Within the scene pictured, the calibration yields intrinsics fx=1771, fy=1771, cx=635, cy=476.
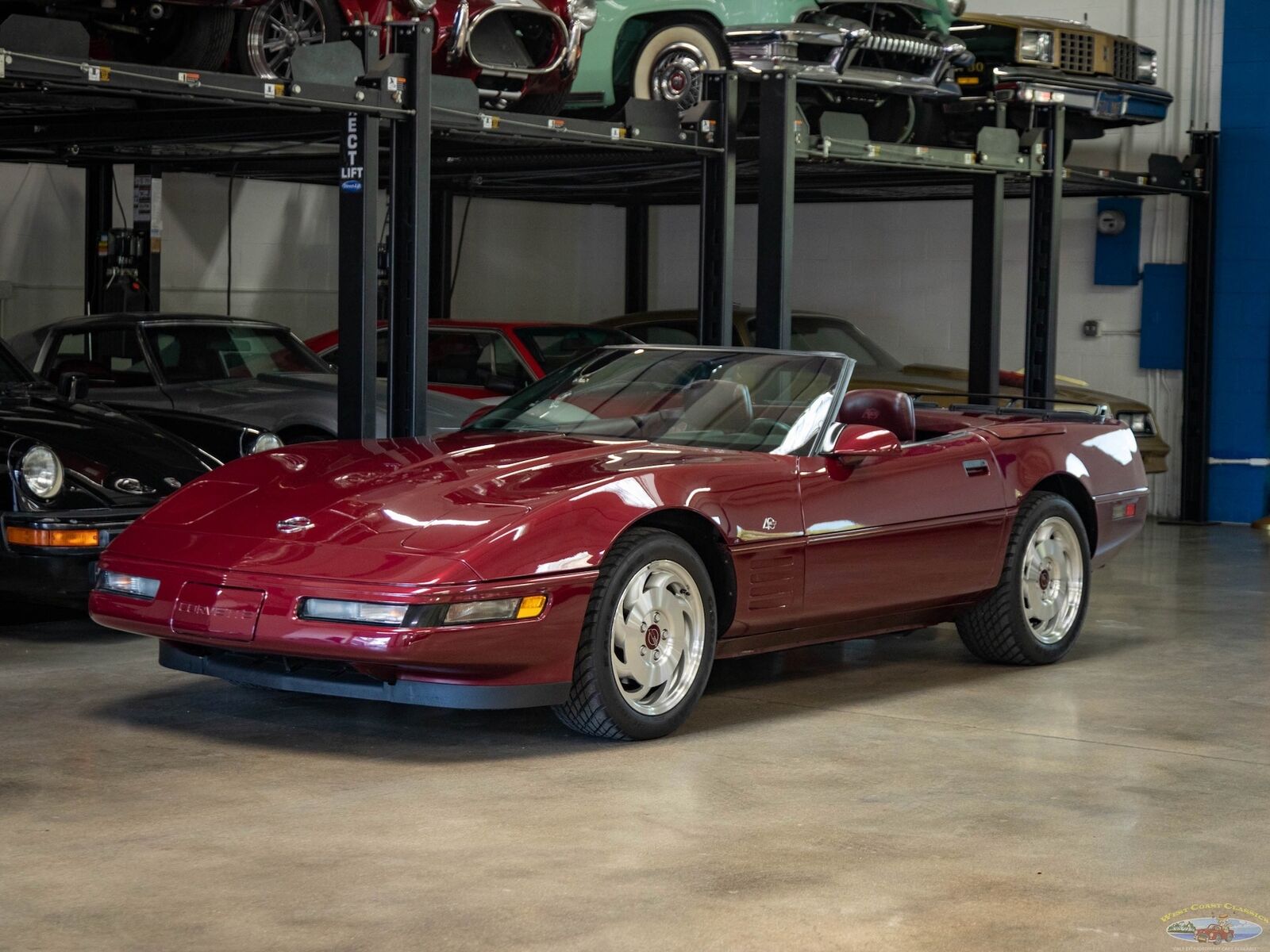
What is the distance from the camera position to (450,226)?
15055 millimetres

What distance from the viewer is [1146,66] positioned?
39.1 ft

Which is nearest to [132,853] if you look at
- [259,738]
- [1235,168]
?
[259,738]

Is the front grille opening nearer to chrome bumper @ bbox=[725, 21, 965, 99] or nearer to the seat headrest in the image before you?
chrome bumper @ bbox=[725, 21, 965, 99]

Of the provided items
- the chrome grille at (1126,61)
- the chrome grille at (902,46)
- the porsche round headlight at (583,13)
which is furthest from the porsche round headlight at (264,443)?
the chrome grille at (1126,61)

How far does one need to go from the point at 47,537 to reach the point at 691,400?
242cm

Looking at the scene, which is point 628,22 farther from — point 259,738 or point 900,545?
point 259,738

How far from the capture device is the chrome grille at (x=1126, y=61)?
11617mm

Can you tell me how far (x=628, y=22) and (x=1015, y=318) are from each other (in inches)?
228

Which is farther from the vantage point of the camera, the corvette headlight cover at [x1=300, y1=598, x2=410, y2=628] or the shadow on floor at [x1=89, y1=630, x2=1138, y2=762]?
the shadow on floor at [x1=89, y1=630, x2=1138, y2=762]

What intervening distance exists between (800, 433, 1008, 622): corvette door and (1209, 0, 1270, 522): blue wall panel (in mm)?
7467

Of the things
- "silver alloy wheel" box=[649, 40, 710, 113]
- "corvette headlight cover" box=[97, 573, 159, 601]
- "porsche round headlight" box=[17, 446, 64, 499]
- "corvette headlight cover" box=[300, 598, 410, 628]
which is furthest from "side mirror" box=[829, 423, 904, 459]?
"silver alloy wheel" box=[649, 40, 710, 113]

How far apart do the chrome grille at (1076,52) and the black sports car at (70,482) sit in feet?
21.1

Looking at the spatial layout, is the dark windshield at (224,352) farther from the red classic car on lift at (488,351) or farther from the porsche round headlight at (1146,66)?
the porsche round headlight at (1146,66)

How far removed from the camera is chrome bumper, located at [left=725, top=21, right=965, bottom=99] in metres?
9.12
